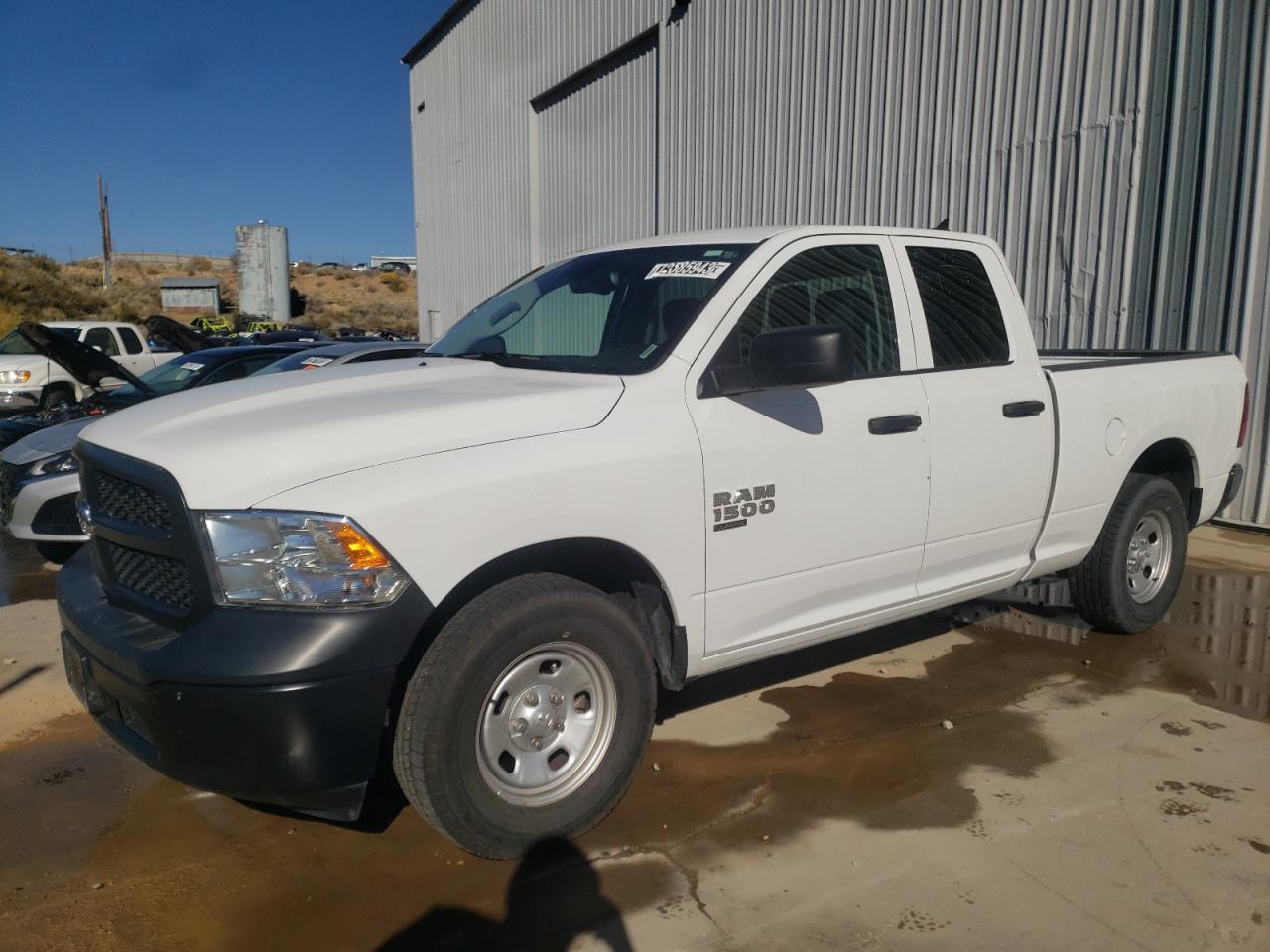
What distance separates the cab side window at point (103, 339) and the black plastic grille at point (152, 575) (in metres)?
15.7

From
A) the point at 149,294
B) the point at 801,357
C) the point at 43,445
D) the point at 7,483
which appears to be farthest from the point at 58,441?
the point at 149,294

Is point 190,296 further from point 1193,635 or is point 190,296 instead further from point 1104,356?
point 1193,635

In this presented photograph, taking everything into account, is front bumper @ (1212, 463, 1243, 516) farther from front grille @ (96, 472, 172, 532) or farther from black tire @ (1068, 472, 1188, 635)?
front grille @ (96, 472, 172, 532)

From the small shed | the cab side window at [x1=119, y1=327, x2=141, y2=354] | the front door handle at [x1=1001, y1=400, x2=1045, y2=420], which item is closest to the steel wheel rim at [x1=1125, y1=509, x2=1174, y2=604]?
the front door handle at [x1=1001, y1=400, x2=1045, y2=420]

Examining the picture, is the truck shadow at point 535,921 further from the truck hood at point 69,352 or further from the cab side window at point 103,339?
the cab side window at point 103,339

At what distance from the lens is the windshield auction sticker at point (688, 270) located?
3.66 meters

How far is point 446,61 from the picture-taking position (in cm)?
2050

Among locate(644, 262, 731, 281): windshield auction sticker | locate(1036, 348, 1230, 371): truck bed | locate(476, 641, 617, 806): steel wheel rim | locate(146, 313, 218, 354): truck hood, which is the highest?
locate(644, 262, 731, 281): windshield auction sticker

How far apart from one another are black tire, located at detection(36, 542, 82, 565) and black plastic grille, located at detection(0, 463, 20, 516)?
1.11ft

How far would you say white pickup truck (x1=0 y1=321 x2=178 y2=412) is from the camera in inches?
631

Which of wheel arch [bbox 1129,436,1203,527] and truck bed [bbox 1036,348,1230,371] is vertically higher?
truck bed [bbox 1036,348,1230,371]

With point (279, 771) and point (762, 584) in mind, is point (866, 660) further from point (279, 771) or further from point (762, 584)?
point (279, 771)

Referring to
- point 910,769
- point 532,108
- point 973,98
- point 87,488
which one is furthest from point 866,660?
point 532,108

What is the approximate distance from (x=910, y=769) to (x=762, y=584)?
994 millimetres
